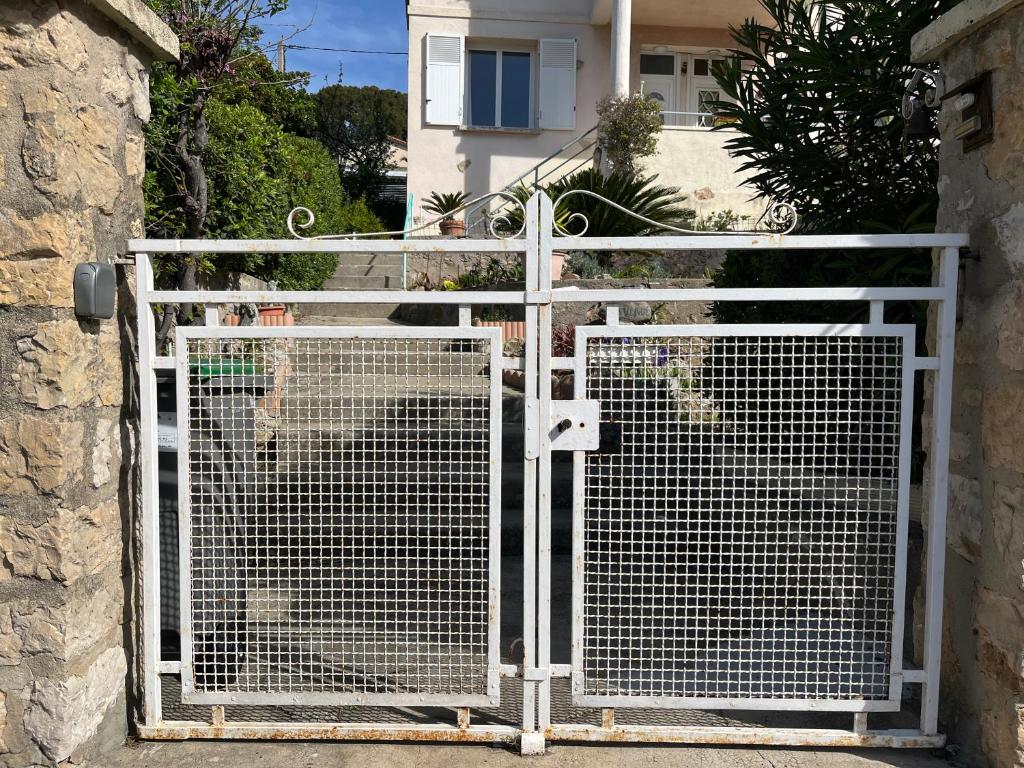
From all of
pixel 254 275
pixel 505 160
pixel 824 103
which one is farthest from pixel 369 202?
pixel 824 103

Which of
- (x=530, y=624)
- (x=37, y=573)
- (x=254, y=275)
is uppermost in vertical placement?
(x=254, y=275)

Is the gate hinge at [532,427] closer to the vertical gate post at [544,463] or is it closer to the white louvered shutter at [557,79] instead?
the vertical gate post at [544,463]

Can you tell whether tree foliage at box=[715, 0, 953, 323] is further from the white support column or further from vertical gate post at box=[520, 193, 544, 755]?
the white support column

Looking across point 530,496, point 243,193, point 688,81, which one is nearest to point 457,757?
point 530,496

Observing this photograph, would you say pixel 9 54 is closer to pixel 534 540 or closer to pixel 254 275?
pixel 534 540

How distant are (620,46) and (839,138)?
8305 millimetres

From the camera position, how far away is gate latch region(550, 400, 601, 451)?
2.74 m

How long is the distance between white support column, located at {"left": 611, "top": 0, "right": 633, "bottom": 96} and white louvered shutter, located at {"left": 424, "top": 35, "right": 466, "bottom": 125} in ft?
8.52

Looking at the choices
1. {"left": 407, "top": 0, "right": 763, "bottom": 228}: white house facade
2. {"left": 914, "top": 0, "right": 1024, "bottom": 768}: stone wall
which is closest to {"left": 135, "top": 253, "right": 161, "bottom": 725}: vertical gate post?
{"left": 914, "top": 0, "right": 1024, "bottom": 768}: stone wall

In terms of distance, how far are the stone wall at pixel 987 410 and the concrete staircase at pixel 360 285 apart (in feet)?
21.4

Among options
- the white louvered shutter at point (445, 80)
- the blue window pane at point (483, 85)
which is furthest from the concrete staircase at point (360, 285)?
the blue window pane at point (483, 85)

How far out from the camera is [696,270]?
9.80m

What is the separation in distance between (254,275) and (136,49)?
5.85 metres

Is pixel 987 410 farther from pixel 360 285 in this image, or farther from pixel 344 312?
pixel 360 285
